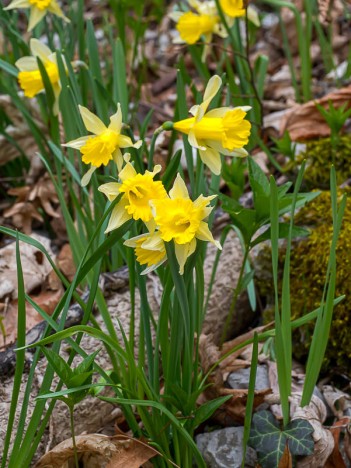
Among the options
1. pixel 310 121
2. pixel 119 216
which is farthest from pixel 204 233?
pixel 310 121

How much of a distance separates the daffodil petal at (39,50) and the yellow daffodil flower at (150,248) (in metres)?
0.96

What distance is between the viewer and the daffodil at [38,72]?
6.69 feet

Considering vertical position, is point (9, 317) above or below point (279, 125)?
below

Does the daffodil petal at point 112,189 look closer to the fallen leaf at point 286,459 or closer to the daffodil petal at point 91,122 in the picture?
the daffodil petal at point 91,122

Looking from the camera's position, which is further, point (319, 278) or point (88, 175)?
point (319, 278)

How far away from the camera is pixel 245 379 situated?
1.90 metres

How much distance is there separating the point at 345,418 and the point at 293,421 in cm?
21

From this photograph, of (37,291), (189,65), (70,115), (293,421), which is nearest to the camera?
(293,421)

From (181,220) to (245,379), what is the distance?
805mm

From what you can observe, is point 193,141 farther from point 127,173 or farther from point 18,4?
point 18,4

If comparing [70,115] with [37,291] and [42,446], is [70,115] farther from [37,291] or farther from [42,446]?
[42,446]

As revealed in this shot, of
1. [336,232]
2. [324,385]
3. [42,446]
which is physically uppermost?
[336,232]

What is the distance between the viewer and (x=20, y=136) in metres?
2.93

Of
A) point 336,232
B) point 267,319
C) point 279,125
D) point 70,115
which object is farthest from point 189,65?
point 336,232
